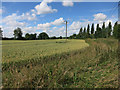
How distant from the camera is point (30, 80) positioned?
2893mm

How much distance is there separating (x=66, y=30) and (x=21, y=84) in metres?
32.5

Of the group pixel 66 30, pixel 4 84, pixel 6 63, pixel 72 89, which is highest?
pixel 66 30

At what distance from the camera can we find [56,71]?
11.7 ft

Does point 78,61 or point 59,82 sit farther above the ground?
point 78,61

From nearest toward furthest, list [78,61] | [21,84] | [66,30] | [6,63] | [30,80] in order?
[21,84]
[30,80]
[6,63]
[78,61]
[66,30]

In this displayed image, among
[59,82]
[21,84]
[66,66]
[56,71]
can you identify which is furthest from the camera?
Answer: [66,66]

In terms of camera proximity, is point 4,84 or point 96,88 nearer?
point 4,84

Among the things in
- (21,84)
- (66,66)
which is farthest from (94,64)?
(21,84)

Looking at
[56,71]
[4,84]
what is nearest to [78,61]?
[56,71]

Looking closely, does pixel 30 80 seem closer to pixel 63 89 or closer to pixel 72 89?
pixel 63 89

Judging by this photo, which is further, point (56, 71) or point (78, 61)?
point (78, 61)

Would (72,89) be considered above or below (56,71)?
below

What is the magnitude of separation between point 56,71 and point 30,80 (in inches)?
43.8

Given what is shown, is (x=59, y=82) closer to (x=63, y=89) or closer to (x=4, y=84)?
(x=63, y=89)
